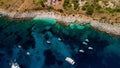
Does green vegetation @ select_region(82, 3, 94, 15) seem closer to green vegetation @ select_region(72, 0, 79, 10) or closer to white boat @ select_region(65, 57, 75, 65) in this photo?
green vegetation @ select_region(72, 0, 79, 10)

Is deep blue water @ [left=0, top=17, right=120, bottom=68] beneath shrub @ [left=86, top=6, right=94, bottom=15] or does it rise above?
beneath

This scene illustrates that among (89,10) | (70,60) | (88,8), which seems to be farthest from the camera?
(88,8)

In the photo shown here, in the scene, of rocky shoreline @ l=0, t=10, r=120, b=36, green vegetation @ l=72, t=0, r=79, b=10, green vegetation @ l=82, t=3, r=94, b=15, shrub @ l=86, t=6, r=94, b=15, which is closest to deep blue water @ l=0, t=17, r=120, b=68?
rocky shoreline @ l=0, t=10, r=120, b=36

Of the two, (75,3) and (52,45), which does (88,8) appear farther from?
(52,45)

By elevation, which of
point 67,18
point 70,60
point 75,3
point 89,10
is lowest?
point 70,60

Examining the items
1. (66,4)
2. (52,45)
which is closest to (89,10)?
(66,4)

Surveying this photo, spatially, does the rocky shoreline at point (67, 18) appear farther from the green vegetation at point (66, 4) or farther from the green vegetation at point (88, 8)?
the green vegetation at point (66, 4)

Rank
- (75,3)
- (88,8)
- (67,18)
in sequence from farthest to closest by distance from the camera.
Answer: (75,3)
(88,8)
(67,18)

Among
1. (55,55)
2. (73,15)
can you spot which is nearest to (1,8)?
(73,15)

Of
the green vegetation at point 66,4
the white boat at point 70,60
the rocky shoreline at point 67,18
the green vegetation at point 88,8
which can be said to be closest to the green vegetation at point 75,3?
the green vegetation at point 66,4

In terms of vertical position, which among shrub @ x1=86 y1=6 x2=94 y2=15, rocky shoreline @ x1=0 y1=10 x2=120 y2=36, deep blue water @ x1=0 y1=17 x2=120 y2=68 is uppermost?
shrub @ x1=86 y1=6 x2=94 y2=15
